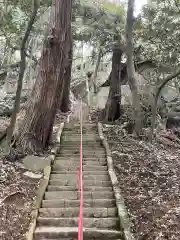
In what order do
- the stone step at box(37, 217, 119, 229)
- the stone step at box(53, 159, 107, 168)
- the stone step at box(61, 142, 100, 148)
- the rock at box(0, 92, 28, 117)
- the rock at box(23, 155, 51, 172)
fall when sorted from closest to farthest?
the stone step at box(37, 217, 119, 229) → the rock at box(23, 155, 51, 172) → the stone step at box(53, 159, 107, 168) → the stone step at box(61, 142, 100, 148) → the rock at box(0, 92, 28, 117)

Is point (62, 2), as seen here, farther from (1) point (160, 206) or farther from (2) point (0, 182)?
(1) point (160, 206)

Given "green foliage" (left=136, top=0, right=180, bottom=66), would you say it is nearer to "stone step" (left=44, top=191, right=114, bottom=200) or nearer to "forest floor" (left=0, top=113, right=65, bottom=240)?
"stone step" (left=44, top=191, right=114, bottom=200)

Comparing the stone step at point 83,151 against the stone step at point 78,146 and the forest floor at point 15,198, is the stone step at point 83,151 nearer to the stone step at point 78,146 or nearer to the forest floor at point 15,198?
the stone step at point 78,146

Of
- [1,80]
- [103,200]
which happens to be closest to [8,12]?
[103,200]

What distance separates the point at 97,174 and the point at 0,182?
8.06ft

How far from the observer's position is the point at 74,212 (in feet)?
23.7

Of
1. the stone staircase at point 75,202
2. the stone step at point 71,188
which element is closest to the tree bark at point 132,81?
the stone staircase at point 75,202

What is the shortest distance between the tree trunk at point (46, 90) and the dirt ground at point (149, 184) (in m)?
2.23

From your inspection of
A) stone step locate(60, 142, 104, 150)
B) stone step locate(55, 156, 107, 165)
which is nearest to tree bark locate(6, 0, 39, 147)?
stone step locate(55, 156, 107, 165)

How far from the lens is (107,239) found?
6484 mm

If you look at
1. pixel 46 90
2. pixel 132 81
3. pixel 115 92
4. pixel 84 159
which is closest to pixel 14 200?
pixel 84 159

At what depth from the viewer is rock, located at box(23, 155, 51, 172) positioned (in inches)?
363

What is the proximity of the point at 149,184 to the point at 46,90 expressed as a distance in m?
3.97

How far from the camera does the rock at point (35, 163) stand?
9219 millimetres
